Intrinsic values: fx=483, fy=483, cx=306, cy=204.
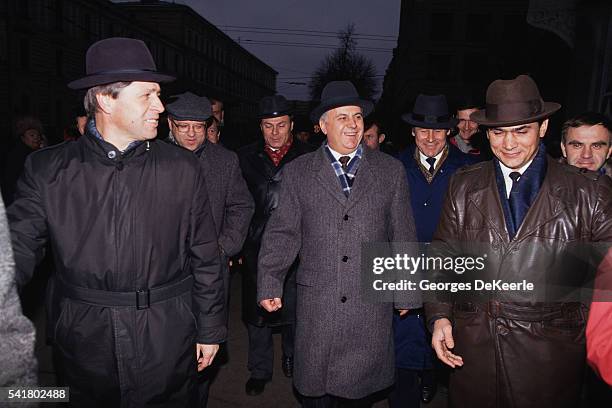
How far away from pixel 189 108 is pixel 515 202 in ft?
9.22

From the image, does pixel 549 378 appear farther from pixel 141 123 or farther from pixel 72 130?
pixel 72 130

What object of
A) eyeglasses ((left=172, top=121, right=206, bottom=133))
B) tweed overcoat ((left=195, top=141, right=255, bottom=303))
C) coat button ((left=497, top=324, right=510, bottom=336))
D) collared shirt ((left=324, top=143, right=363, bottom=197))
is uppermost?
eyeglasses ((left=172, top=121, right=206, bottom=133))

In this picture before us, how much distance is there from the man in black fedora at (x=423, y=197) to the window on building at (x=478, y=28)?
139ft

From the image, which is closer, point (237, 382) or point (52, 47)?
point (237, 382)

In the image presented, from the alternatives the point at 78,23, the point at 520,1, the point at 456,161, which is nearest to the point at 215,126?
the point at 456,161

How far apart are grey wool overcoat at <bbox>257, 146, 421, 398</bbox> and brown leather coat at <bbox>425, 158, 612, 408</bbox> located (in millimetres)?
623

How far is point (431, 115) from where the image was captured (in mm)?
4379

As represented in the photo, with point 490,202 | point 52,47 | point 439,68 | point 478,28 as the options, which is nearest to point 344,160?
point 490,202

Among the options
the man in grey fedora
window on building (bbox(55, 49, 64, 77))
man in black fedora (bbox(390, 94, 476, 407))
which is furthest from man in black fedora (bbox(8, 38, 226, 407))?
window on building (bbox(55, 49, 64, 77))

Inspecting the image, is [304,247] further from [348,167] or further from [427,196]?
[427,196]

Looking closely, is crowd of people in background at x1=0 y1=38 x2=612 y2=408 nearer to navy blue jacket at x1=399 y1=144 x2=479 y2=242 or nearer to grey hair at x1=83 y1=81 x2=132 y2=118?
grey hair at x1=83 y1=81 x2=132 y2=118

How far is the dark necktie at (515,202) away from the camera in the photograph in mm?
2648

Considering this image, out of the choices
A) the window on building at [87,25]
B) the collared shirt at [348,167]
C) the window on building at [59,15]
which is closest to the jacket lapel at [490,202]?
the collared shirt at [348,167]

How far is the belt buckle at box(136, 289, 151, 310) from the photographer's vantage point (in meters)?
2.46
